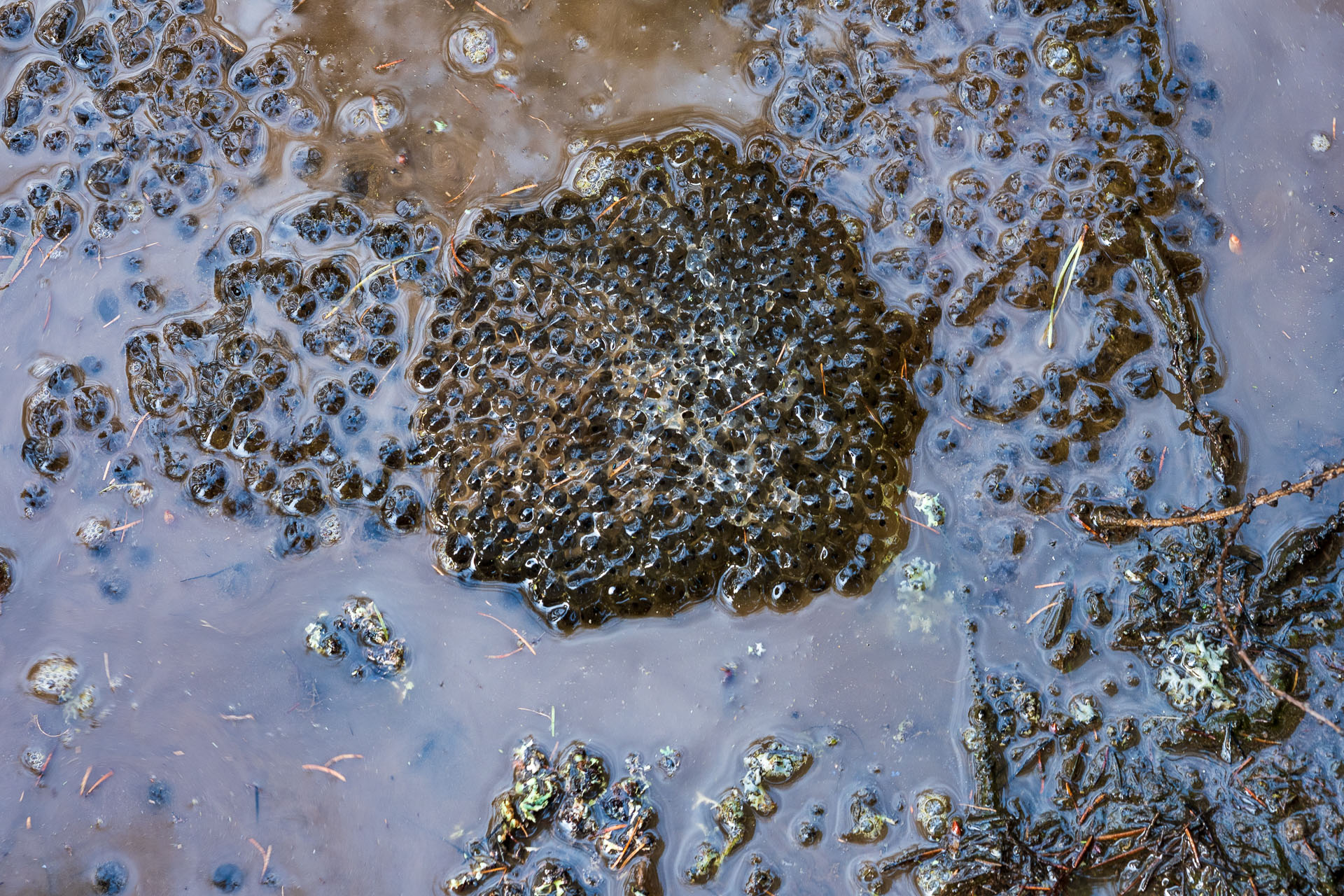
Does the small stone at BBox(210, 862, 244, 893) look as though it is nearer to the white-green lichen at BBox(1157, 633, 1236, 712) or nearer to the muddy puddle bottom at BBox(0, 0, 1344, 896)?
the muddy puddle bottom at BBox(0, 0, 1344, 896)

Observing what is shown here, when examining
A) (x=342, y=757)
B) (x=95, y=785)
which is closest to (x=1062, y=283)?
(x=342, y=757)

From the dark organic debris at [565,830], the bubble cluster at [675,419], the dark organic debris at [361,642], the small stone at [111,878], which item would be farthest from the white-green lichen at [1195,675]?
the small stone at [111,878]

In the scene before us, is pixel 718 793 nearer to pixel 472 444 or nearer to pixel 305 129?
pixel 472 444

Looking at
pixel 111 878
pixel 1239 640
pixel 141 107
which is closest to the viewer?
pixel 1239 640

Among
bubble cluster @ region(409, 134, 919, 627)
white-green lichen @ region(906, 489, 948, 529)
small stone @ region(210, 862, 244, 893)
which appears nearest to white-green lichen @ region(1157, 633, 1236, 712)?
white-green lichen @ region(906, 489, 948, 529)

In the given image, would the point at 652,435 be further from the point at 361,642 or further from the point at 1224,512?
the point at 1224,512

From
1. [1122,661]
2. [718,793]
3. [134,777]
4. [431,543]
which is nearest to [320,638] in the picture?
[431,543]

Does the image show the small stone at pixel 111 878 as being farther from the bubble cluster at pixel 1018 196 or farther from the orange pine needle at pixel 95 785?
the bubble cluster at pixel 1018 196
